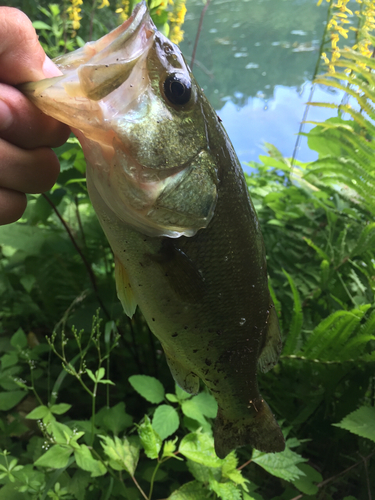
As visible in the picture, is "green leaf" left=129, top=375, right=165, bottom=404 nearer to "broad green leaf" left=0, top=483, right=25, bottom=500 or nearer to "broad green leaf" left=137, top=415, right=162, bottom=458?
"broad green leaf" left=137, top=415, right=162, bottom=458

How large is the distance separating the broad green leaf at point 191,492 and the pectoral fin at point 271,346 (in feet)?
1.25

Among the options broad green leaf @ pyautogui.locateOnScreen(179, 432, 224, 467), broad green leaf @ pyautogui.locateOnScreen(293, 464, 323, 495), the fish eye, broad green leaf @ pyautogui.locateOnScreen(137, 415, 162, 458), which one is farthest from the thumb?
broad green leaf @ pyautogui.locateOnScreen(293, 464, 323, 495)

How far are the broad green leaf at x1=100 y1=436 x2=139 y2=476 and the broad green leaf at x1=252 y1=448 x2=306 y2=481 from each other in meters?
0.33

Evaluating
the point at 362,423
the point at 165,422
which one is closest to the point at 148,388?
the point at 165,422

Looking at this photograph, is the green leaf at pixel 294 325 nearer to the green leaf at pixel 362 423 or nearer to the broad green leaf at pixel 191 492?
the green leaf at pixel 362 423

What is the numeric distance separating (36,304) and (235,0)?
25.4 feet

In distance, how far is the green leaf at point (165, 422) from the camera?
2.80 ft

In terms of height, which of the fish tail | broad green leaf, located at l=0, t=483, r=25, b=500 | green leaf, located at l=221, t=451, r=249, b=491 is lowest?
broad green leaf, located at l=0, t=483, r=25, b=500

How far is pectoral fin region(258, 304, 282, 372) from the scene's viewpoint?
0.72 meters

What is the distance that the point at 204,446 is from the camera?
835mm

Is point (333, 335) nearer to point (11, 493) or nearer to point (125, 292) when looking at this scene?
point (125, 292)

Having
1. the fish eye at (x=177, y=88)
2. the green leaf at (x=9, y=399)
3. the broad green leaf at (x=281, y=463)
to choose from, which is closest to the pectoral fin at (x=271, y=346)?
the broad green leaf at (x=281, y=463)

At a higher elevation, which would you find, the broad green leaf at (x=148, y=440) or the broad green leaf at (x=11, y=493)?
the broad green leaf at (x=148, y=440)

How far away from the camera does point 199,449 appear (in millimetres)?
817
